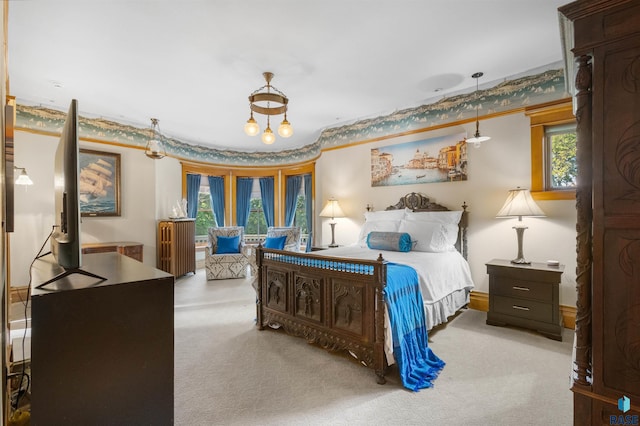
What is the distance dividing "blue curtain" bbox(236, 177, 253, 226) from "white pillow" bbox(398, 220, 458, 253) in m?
4.48

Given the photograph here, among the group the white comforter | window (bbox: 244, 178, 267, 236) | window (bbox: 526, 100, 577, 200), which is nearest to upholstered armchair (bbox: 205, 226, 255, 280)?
window (bbox: 244, 178, 267, 236)

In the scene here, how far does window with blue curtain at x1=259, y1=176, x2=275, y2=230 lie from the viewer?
717cm

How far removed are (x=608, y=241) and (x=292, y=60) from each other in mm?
2893

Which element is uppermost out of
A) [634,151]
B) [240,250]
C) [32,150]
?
[32,150]

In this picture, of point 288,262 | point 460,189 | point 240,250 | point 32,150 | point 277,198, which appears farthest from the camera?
point 277,198

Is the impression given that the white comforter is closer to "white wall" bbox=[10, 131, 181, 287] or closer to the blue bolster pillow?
the blue bolster pillow

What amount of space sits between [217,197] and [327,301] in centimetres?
512

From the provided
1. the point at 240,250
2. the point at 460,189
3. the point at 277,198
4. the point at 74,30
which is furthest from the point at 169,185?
the point at 460,189

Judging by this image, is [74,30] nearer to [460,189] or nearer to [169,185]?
[169,185]

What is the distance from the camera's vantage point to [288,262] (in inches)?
114

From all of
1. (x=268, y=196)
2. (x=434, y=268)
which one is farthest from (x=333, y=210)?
(x=268, y=196)

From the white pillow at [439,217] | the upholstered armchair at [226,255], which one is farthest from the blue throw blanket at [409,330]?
the upholstered armchair at [226,255]

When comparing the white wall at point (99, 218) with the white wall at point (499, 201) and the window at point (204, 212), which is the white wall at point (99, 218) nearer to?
the window at point (204, 212)

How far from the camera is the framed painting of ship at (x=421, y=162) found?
399 centimetres
